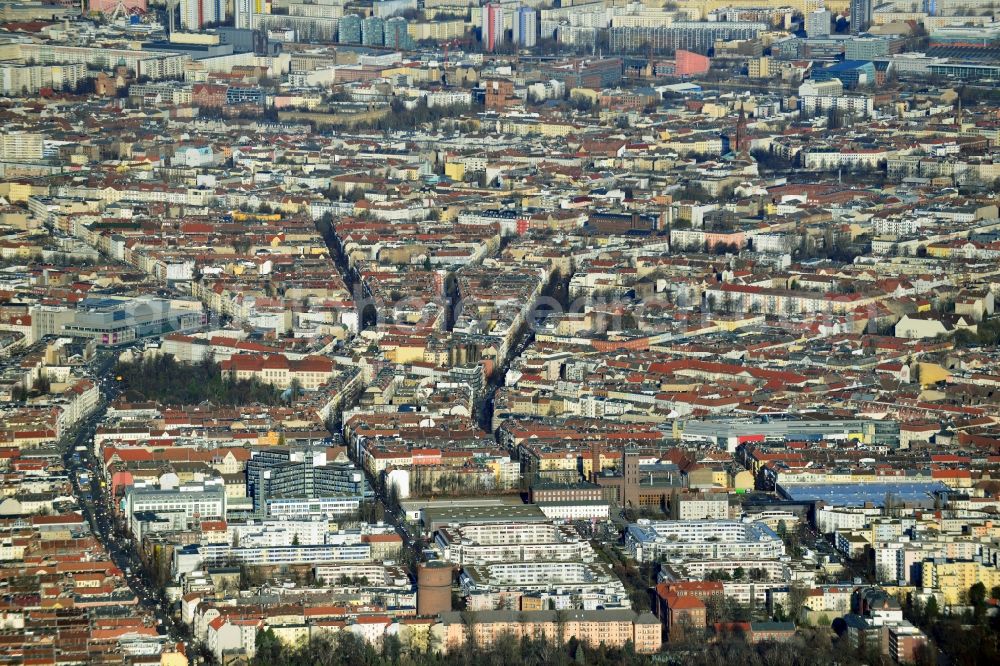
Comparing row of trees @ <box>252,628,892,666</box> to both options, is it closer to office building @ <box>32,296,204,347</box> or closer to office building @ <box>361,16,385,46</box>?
office building @ <box>32,296,204,347</box>

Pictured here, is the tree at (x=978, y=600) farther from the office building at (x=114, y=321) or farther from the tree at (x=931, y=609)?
the office building at (x=114, y=321)

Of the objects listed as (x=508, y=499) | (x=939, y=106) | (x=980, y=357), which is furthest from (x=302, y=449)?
(x=939, y=106)

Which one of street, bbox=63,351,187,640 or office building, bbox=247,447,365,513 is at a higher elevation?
office building, bbox=247,447,365,513

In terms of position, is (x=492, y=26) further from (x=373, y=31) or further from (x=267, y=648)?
(x=267, y=648)

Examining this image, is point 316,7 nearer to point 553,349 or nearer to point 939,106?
point 939,106

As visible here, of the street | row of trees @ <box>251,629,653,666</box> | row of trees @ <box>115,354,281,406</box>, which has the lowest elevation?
row of trees @ <box>251,629,653,666</box>

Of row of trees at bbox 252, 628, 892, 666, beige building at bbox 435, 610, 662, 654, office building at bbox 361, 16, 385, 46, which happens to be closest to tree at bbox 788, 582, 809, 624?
row of trees at bbox 252, 628, 892, 666

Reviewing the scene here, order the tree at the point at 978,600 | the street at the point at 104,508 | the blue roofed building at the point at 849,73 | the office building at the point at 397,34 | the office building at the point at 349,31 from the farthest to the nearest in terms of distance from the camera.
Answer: the office building at the point at 349,31 < the office building at the point at 397,34 < the blue roofed building at the point at 849,73 < the tree at the point at 978,600 < the street at the point at 104,508

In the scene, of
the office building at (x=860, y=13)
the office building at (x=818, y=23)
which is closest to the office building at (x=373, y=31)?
the office building at (x=818, y=23)

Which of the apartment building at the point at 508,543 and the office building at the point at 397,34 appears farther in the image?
the office building at the point at 397,34
